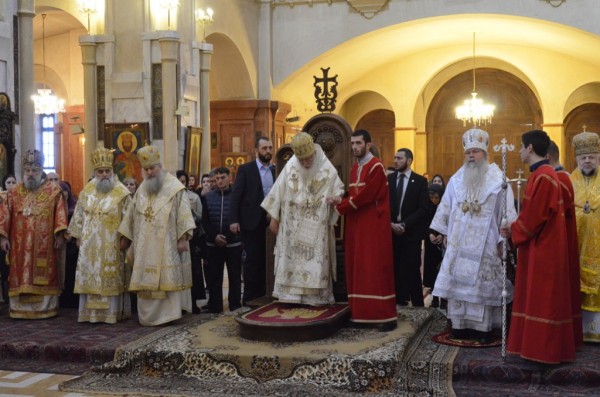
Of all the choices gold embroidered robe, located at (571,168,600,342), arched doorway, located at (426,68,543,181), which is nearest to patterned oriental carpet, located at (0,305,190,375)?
gold embroidered robe, located at (571,168,600,342)

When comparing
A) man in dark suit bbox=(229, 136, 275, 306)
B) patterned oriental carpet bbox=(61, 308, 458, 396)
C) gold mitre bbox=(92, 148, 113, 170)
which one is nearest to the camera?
patterned oriental carpet bbox=(61, 308, 458, 396)

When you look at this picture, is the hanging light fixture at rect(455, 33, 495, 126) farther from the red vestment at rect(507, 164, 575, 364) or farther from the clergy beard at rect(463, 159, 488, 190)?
the red vestment at rect(507, 164, 575, 364)

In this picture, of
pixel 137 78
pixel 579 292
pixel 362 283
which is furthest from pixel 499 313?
pixel 137 78

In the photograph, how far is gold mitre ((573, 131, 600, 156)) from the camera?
24.3 ft

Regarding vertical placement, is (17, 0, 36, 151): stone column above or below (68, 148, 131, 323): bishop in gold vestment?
above

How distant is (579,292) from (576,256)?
0.96 ft

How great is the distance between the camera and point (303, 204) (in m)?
8.08

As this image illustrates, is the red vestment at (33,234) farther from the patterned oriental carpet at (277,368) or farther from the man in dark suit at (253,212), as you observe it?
the patterned oriental carpet at (277,368)

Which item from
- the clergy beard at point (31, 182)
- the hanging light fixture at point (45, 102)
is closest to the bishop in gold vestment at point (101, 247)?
the clergy beard at point (31, 182)

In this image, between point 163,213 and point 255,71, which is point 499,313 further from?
point 255,71

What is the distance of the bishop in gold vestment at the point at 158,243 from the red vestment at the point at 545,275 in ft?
11.0

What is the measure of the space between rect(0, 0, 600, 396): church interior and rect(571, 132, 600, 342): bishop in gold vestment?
1366mm

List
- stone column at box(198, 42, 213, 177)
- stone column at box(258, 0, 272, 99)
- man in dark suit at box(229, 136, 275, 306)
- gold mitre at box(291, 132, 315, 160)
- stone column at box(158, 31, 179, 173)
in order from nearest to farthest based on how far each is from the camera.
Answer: gold mitre at box(291, 132, 315, 160) < man in dark suit at box(229, 136, 275, 306) < stone column at box(158, 31, 179, 173) < stone column at box(198, 42, 213, 177) < stone column at box(258, 0, 272, 99)

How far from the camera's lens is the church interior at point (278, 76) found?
13844 mm
